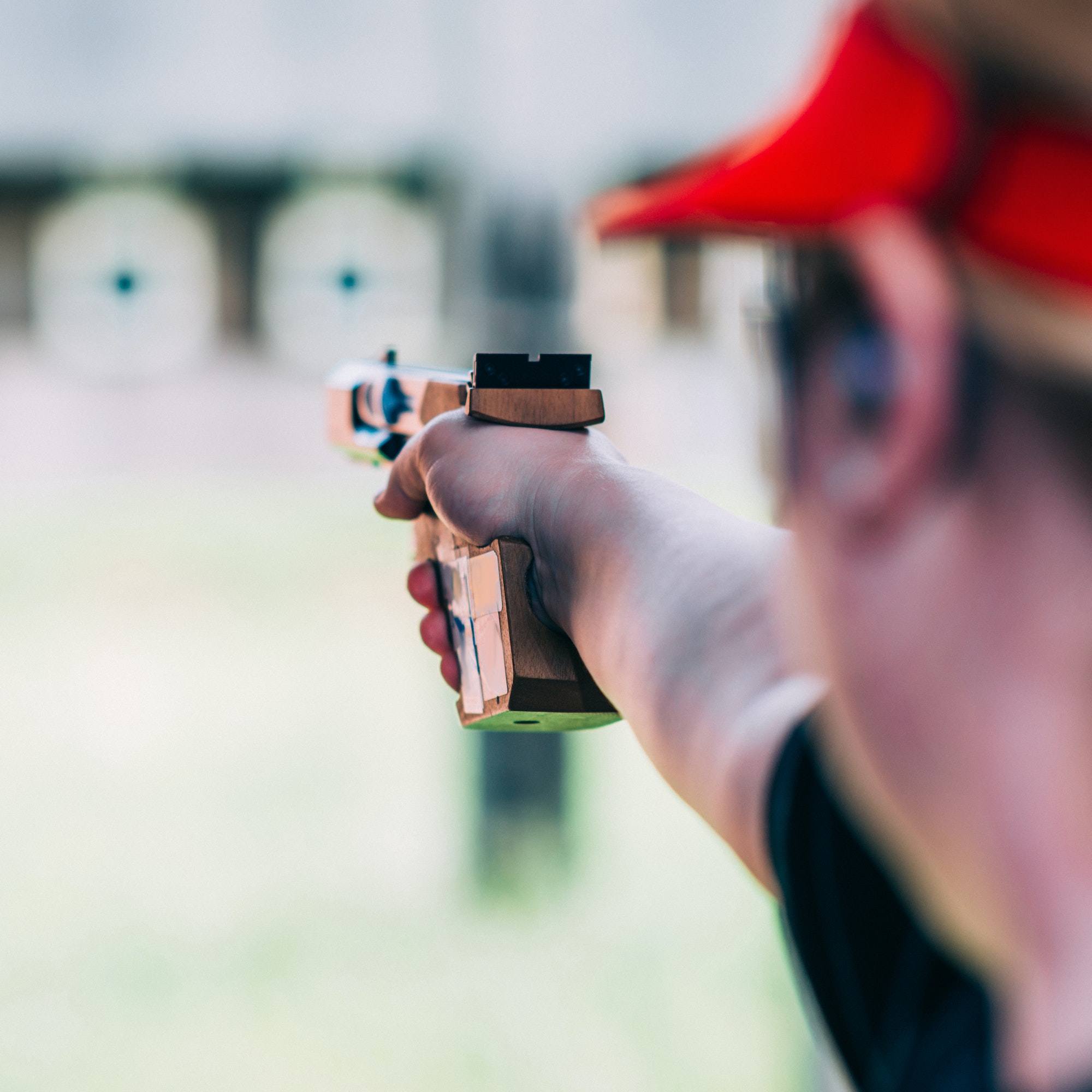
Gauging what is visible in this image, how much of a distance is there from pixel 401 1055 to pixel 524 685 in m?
1.33

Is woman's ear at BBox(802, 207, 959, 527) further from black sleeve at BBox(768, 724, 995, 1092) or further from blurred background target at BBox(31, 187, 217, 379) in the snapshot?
blurred background target at BBox(31, 187, 217, 379)

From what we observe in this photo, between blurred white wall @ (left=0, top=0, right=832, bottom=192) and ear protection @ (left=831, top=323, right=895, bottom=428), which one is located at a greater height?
blurred white wall @ (left=0, top=0, right=832, bottom=192)

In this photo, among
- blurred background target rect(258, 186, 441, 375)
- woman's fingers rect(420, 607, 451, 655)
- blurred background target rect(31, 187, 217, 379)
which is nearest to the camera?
woman's fingers rect(420, 607, 451, 655)

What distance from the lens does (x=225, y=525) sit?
9.32 ft

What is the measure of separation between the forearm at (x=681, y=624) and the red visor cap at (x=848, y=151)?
11.0 inches

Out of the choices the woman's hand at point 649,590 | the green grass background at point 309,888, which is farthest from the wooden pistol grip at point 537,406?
the green grass background at point 309,888

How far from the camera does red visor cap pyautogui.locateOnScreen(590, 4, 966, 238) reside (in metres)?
0.29

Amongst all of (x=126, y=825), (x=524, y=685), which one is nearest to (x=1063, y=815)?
(x=524, y=685)

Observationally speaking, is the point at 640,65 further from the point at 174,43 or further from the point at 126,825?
the point at 126,825

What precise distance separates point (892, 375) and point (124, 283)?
8.87 ft

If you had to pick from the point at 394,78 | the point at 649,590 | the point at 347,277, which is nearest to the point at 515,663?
the point at 649,590

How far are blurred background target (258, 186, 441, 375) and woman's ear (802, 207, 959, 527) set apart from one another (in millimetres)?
1970

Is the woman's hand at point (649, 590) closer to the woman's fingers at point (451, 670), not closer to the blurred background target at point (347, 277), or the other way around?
the woman's fingers at point (451, 670)

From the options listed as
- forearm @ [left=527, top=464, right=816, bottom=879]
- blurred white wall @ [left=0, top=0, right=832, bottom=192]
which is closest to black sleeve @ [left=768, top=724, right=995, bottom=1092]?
forearm @ [left=527, top=464, right=816, bottom=879]
